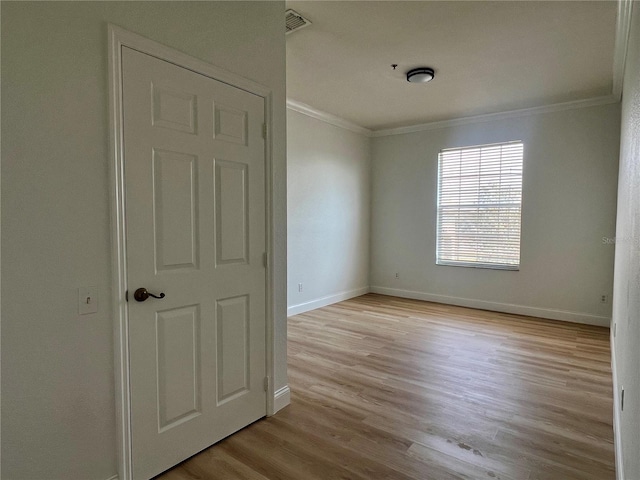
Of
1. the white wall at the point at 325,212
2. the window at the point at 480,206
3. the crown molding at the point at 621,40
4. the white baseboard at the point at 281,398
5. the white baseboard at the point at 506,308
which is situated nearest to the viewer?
the crown molding at the point at 621,40

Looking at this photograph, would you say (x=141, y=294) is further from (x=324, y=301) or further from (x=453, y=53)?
(x=324, y=301)

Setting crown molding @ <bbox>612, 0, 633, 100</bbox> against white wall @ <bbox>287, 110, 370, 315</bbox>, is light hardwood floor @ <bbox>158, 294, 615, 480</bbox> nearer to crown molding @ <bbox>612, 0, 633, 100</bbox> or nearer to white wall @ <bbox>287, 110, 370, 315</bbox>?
white wall @ <bbox>287, 110, 370, 315</bbox>

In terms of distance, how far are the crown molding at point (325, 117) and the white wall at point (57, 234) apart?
307 cm

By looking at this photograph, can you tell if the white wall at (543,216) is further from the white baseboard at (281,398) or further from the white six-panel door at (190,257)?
the white six-panel door at (190,257)

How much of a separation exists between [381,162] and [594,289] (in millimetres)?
3550

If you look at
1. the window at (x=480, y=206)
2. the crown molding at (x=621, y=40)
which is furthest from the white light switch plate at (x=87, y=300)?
the window at (x=480, y=206)

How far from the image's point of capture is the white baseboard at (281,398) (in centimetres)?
243

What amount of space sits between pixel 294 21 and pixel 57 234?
2253 mm

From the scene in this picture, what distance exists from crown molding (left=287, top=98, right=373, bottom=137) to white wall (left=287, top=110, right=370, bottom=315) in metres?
0.06

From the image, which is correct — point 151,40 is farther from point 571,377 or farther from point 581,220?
point 581,220

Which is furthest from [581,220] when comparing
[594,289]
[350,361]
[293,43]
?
[293,43]

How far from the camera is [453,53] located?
323 cm

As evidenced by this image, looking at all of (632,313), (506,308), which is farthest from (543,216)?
(632,313)

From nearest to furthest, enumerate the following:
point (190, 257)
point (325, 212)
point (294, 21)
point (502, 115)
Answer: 1. point (190, 257)
2. point (294, 21)
3. point (502, 115)
4. point (325, 212)
